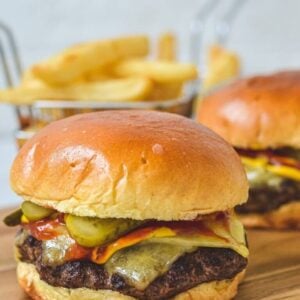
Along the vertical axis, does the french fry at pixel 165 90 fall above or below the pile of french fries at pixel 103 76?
below

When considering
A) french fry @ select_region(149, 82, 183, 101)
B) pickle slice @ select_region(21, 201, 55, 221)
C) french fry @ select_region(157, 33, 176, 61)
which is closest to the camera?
pickle slice @ select_region(21, 201, 55, 221)

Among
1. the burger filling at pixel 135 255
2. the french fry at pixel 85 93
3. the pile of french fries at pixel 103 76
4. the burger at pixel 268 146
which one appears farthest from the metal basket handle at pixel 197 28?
the burger filling at pixel 135 255

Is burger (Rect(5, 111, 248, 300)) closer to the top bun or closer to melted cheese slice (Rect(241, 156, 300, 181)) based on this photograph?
the top bun

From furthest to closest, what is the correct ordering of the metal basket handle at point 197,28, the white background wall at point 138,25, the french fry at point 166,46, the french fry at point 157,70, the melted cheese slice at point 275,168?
the metal basket handle at point 197,28
the white background wall at point 138,25
the french fry at point 166,46
the french fry at point 157,70
the melted cheese slice at point 275,168

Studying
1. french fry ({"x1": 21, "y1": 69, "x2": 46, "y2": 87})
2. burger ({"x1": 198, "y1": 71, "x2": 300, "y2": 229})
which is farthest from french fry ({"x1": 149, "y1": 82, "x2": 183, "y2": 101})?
burger ({"x1": 198, "y1": 71, "x2": 300, "y2": 229})

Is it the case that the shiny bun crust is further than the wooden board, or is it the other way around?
the shiny bun crust

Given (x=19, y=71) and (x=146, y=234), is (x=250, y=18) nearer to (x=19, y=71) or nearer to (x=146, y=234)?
(x=19, y=71)

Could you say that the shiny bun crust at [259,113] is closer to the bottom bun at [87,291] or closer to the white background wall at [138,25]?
the bottom bun at [87,291]
